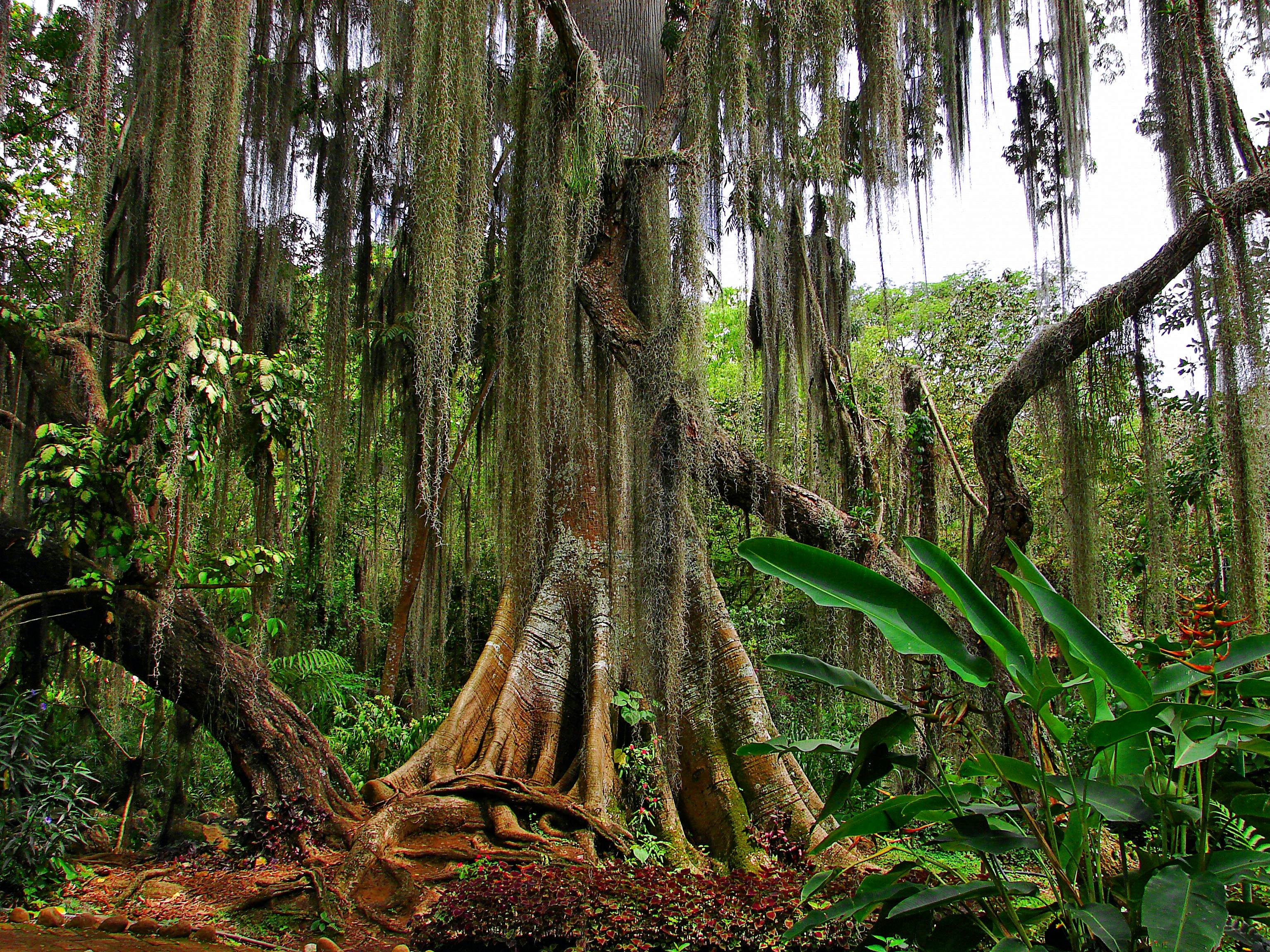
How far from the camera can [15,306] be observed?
4.21 m

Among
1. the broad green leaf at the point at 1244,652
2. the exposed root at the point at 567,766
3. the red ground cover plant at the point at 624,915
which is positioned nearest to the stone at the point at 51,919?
the exposed root at the point at 567,766

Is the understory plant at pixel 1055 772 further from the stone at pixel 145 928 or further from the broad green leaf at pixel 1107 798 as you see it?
the stone at pixel 145 928

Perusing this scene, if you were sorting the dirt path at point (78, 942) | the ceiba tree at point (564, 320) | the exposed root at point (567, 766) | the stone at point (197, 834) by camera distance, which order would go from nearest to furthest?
the dirt path at point (78, 942) → the ceiba tree at point (564, 320) → the exposed root at point (567, 766) → the stone at point (197, 834)

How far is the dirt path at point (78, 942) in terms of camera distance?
2.65 meters

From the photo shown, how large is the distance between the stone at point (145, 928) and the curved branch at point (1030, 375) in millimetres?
3852

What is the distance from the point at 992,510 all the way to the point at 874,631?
893 millimetres

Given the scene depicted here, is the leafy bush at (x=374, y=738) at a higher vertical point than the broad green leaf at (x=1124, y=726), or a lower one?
lower

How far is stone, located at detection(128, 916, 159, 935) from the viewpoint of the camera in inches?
115

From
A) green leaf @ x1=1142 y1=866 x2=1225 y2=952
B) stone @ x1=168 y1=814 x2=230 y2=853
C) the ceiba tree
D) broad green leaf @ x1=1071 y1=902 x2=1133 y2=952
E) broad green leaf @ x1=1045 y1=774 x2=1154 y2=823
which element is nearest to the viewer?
green leaf @ x1=1142 y1=866 x2=1225 y2=952

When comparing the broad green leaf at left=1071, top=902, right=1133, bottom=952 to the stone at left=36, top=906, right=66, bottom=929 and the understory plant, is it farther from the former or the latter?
the stone at left=36, top=906, right=66, bottom=929

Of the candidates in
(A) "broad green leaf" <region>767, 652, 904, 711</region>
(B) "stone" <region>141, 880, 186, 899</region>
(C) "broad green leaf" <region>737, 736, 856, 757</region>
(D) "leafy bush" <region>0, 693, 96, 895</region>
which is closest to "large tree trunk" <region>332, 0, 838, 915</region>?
(B) "stone" <region>141, 880, 186, 899</region>

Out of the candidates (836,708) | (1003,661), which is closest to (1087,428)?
(1003,661)

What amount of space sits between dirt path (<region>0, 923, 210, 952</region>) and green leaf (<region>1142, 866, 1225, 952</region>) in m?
3.05

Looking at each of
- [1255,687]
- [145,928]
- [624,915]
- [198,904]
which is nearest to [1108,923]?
[1255,687]
